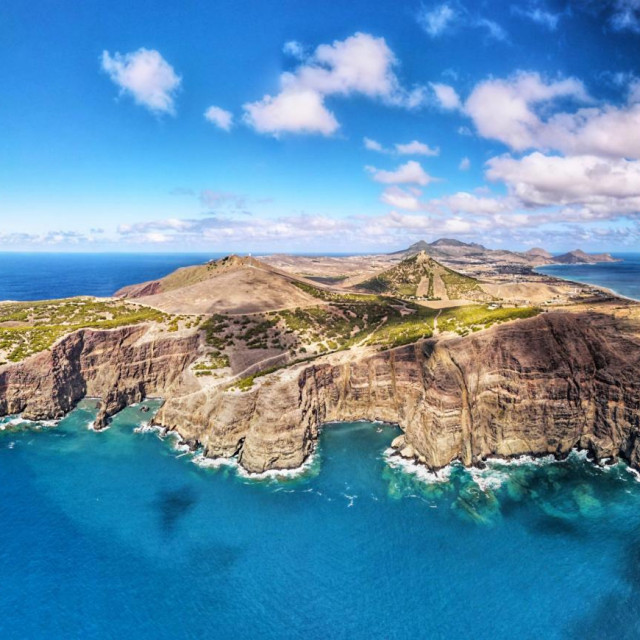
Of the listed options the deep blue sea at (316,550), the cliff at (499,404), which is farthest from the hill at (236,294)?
the deep blue sea at (316,550)

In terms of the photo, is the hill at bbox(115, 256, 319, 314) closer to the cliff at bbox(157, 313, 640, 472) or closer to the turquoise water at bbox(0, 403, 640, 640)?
the cliff at bbox(157, 313, 640, 472)

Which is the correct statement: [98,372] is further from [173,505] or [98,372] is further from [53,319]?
[173,505]

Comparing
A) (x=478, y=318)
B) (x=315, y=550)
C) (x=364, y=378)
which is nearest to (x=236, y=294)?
(x=364, y=378)

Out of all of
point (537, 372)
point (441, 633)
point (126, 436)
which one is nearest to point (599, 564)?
point (441, 633)

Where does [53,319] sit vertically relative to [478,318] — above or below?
below

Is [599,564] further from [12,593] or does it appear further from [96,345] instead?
[96,345]
